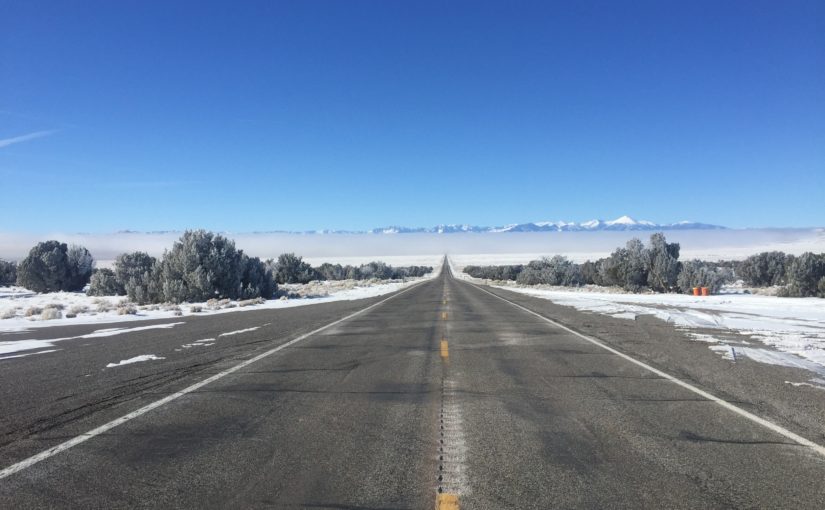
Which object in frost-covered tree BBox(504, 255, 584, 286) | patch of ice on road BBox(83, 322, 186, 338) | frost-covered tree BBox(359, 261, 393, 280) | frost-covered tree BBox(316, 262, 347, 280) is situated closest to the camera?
patch of ice on road BBox(83, 322, 186, 338)

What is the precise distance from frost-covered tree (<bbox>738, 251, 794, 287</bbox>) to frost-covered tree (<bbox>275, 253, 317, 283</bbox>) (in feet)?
148

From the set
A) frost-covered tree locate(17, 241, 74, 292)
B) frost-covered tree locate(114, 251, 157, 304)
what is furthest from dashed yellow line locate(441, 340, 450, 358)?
frost-covered tree locate(17, 241, 74, 292)

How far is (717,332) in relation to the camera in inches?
605

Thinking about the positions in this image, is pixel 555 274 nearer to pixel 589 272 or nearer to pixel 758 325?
pixel 589 272

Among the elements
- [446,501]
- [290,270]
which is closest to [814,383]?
[446,501]

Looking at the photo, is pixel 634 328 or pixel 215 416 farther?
pixel 634 328

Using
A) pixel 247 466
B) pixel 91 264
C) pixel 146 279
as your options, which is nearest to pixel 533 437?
pixel 247 466

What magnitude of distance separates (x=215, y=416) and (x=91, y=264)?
158ft

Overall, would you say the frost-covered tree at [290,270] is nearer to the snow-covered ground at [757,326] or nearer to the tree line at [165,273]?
the tree line at [165,273]

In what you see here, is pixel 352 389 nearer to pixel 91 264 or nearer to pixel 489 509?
pixel 489 509

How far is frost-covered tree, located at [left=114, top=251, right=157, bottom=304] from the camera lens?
31.5 meters

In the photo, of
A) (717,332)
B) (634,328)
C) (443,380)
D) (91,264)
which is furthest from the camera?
(91,264)

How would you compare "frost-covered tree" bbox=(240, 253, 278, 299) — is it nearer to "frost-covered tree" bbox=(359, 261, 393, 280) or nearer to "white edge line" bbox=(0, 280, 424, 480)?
"white edge line" bbox=(0, 280, 424, 480)

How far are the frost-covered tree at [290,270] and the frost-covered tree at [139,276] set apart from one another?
2442 cm
